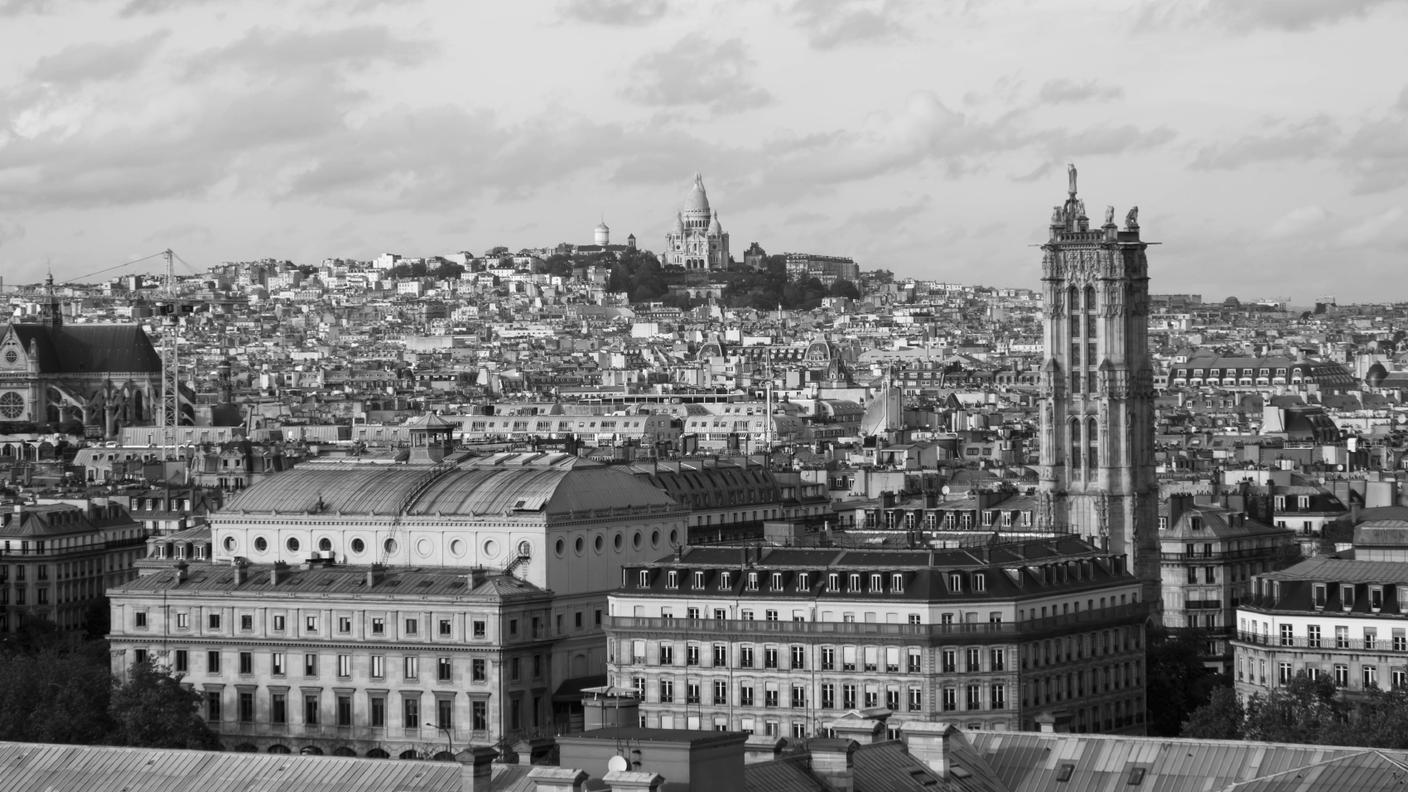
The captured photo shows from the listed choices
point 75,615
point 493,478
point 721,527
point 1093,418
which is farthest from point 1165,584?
point 75,615

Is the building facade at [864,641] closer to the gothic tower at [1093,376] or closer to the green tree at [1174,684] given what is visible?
the green tree at [1174,684]

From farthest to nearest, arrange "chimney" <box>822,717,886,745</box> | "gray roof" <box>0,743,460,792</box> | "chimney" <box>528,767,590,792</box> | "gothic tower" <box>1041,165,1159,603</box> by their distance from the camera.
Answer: "gothic tower" <box>1041,165,1159,603</box>, "chimney" <box>822,717,886,745</box>, "gray roof" <box>0,743,460,792</box>, "chimney" <box>528,767,590,792</box>

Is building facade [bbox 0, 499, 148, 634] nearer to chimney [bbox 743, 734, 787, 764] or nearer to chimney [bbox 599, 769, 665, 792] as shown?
chimney [bbox 743, 734, 787, 764]

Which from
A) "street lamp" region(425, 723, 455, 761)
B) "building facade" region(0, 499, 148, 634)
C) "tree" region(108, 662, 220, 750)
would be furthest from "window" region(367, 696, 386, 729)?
"building facade" region(0, 499, 148, 634)

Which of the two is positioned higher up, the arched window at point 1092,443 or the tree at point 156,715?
the arched window at point 1092,443

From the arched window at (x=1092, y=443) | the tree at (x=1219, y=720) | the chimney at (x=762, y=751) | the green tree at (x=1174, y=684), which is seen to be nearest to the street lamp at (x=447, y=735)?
the green tree at (x=1174, y=684)

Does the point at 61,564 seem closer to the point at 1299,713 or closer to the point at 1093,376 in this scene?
the point at 1093,376
